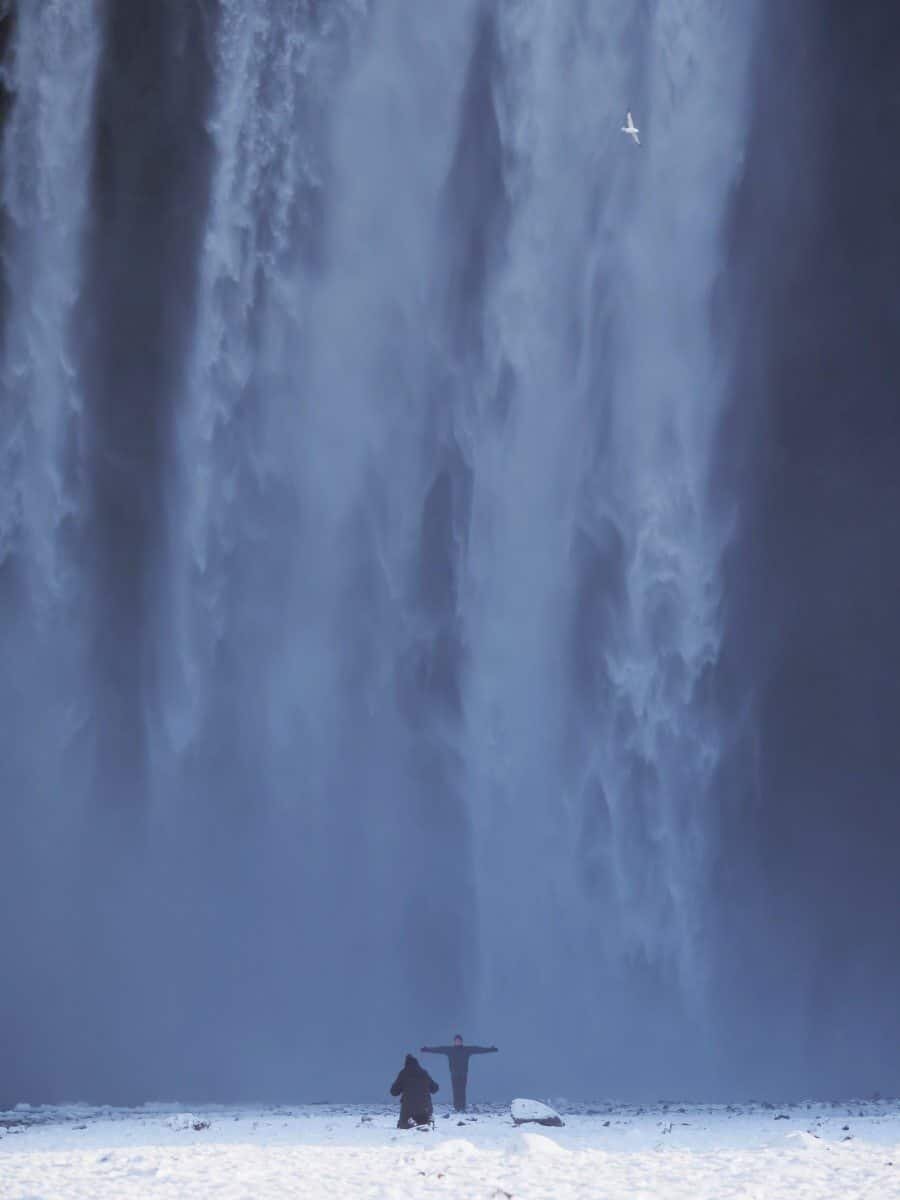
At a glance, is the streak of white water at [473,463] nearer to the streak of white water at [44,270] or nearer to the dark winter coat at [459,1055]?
the streak of white water at [44,270]

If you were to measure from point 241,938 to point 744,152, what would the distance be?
33.0 meters

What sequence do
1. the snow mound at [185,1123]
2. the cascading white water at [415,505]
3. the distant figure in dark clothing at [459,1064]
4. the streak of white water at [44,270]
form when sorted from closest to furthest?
the snow mound at [185,1123] → the distant figure in dark clothing at [459,1064] → the cascading white water at [415,505] → the streak of white water at [44,270]

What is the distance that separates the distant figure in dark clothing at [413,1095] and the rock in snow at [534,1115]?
1754mm

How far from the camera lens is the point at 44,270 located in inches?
2131

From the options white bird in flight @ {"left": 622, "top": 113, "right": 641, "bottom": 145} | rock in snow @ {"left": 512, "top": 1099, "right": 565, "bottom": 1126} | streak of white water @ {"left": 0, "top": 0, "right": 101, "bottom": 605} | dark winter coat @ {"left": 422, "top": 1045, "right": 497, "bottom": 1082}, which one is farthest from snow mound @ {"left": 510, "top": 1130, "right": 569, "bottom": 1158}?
white bird in flight @ {"left": 622, "top": 113, "right": 641, "bottom": 145}

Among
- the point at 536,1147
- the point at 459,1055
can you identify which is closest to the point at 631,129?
the point at 459,1055

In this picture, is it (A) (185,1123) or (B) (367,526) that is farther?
(B) (367,526)

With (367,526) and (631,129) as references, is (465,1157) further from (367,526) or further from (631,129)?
(631,129)

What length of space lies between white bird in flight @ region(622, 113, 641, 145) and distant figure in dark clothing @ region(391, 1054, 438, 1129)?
32.5 m

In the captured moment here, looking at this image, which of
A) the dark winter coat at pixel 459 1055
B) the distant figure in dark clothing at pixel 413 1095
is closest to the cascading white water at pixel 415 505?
the dark winter coat at pixel 459 1055

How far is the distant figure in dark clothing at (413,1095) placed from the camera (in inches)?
1041

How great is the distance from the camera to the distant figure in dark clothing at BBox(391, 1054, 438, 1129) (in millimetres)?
26438

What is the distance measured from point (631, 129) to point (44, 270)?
2128 centimetres

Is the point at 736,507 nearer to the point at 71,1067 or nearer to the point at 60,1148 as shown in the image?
the point at 71,1067
